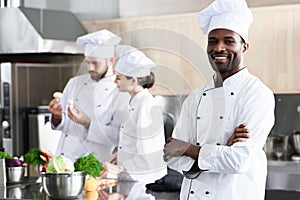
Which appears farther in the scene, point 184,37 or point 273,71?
point 184,37

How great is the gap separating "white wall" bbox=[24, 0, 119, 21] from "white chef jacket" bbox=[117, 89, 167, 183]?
1.72m

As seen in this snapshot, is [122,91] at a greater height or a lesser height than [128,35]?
lesser

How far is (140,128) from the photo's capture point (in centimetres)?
359

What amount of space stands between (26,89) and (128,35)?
89cm

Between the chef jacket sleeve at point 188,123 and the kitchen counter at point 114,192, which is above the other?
the chef jacket sleeve at point 188,123

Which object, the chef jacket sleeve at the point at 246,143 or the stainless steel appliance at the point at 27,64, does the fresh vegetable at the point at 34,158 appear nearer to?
the chef jacket sleeve at the point at 246,143

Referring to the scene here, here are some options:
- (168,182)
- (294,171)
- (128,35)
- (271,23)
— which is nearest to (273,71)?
(271,23)

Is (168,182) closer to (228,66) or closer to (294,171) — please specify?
(228,66)

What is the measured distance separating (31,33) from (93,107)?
1.02 metres

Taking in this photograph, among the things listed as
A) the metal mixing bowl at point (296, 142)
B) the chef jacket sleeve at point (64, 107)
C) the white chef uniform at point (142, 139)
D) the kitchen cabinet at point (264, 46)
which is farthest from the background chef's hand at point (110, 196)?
the metal mixing bowl at point (296, 142)

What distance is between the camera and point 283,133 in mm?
4785

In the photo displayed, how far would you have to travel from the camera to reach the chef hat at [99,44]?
434cm

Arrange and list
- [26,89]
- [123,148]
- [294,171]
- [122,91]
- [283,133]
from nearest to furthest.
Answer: [123,148]
[122,91]
[294,171]
[283,133]
[26,89]

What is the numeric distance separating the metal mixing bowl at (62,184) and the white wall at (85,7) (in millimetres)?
2517
